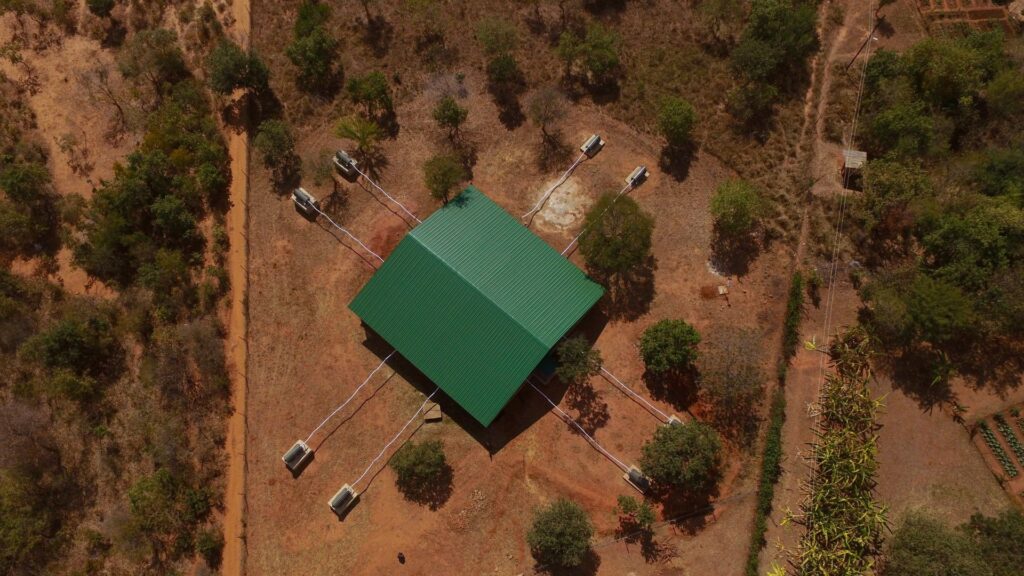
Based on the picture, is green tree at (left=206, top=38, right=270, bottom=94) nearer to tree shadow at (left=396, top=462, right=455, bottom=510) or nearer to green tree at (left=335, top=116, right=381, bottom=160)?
green tree at (left=335, top=116, right=381, bottom=160)

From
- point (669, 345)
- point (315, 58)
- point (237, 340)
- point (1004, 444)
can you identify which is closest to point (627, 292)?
point (669, 345)

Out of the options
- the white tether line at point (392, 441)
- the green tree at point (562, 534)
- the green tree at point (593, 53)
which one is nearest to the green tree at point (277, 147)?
the white tether line at point (392, 441)

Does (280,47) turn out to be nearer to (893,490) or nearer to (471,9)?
(471,9)

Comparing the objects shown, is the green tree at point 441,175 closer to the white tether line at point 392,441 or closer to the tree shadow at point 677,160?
the white tether line at point 392,441

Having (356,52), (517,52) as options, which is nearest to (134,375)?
(356,52)

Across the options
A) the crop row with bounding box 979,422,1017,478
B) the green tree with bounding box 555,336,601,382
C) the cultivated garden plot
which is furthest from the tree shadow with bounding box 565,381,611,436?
the crop row with bounding box 979,422,1017,478
